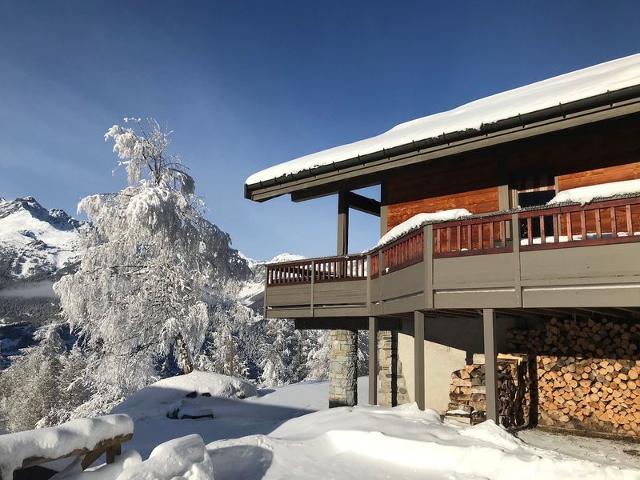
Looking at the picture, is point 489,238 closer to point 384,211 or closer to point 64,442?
Result: point 384,211

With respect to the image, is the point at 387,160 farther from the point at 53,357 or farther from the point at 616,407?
the point at 53,357

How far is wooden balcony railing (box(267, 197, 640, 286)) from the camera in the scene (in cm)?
698

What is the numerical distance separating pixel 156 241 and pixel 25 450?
1661 centimetres

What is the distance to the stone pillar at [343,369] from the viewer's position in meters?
13.5

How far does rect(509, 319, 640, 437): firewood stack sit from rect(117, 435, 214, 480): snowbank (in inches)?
262

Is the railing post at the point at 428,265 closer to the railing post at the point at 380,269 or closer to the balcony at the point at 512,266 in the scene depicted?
the balcony at the point at 512,266

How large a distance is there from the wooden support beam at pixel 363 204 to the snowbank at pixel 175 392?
25.1ft

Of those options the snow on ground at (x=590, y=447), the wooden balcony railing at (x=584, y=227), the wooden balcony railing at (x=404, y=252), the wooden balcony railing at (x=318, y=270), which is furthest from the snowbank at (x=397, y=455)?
the wooden balcony railing at (x=318, y=270)

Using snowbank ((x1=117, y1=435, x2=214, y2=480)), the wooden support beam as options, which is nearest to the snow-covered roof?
the wooden support beam

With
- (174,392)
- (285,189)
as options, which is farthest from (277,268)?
(174,392)

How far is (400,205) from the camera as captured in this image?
12922 mm

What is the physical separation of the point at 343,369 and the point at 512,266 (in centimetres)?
697

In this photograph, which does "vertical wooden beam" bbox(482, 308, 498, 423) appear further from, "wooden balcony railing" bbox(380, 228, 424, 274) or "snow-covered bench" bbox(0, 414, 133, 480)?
"snow-covered bench" bbox(0, 414, 133, 480)

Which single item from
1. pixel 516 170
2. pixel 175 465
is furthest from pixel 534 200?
pixel 175 465
